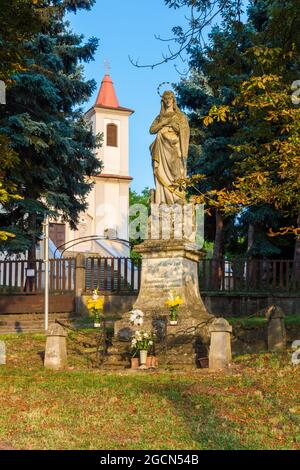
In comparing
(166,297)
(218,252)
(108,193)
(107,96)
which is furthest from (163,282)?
(107,96)

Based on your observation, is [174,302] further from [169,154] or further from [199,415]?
[199,415]

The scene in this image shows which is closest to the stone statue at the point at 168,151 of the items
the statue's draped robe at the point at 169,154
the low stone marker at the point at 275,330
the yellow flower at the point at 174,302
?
the statue's draped robe at the point at 169,154

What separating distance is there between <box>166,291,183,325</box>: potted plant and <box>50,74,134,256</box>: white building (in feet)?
94.9

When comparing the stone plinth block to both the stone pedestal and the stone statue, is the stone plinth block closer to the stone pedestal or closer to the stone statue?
the stone pedestal

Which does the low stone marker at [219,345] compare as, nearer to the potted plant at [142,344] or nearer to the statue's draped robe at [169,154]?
the potted plant at [142,344]

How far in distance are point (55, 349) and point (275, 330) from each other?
13.8ft

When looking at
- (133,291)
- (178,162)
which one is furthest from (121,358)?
(133,291)

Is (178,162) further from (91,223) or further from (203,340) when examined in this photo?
(91,223)

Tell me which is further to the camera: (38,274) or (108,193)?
(108,193)

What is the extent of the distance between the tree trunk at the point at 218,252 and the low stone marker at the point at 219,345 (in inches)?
422

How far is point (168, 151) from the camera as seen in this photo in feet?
53.2

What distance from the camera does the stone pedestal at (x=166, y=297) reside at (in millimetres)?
14195

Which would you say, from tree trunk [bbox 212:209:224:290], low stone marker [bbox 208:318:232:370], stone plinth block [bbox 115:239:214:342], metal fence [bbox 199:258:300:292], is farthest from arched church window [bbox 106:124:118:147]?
low stone marker [bbox 208:318:232:370]

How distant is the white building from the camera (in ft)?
151
